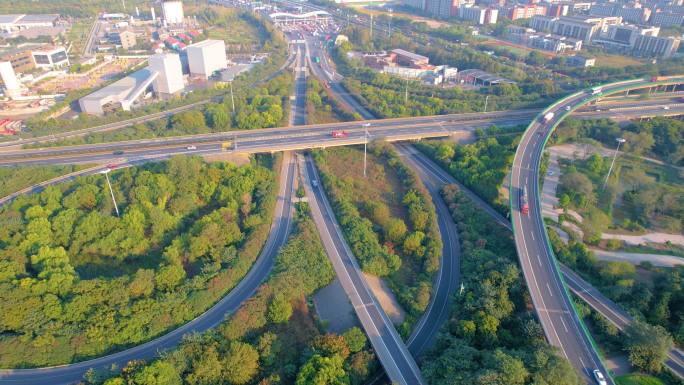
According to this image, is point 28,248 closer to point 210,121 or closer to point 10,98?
point 210,121

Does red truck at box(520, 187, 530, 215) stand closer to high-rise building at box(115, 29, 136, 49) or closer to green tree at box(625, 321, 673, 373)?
green tree at box(625, 321, 673, 373)

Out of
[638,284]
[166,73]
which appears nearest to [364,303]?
[638,284]

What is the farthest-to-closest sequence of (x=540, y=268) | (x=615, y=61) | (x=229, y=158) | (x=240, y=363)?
(x=615, y=61) < (x=229, y=158) < (x=540, y=268) < (x=240, y=363)

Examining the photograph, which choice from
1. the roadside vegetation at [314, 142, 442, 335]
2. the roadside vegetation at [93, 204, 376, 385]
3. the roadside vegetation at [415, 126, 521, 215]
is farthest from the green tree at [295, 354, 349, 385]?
the roadside vegetation at [415, 126, 521, 215]

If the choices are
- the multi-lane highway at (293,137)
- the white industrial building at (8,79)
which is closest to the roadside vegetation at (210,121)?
the multi-lane highway at (293,137)

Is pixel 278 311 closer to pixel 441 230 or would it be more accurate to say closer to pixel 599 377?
pixel 441 230

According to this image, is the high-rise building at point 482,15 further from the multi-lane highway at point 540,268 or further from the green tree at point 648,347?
the green tree at point 648,347
